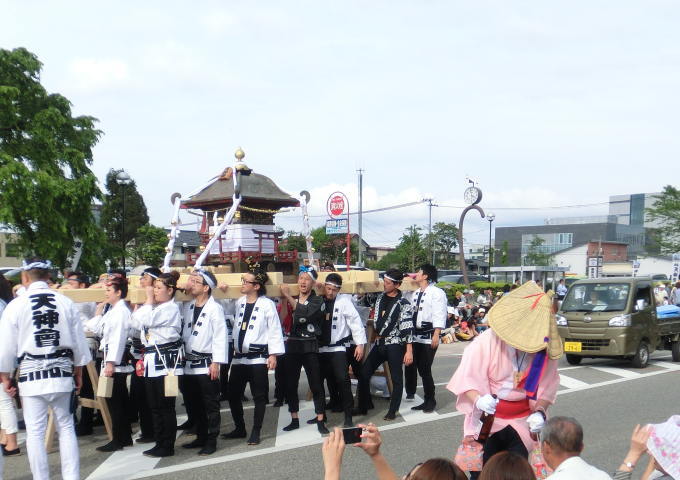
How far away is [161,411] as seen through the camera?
6855 millimetres

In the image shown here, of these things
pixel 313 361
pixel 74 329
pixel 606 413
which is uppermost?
pixel 74 329

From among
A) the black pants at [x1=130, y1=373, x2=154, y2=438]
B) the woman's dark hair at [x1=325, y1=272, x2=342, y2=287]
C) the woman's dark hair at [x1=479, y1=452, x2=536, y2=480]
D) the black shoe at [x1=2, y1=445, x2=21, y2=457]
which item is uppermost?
the woman's dark hair at [x1=325, y1=272, x2=342, y2=287]

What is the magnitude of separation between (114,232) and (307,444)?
4352cm

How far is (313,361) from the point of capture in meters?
7.84

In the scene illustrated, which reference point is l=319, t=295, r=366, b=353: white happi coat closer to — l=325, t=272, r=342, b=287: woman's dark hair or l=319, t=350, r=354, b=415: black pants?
l=319, t=350, r=354, b=415: black pants

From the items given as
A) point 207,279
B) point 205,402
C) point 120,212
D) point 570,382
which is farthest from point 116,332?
point 120,212

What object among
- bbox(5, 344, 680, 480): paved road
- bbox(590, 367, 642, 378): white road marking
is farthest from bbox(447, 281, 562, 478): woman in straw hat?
bbox(590, 367, 642, 378): white road marking

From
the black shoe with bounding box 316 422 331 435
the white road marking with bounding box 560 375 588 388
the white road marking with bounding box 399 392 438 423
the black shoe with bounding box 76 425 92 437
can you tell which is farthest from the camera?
the white road marking with bounding box 560 375 588 388

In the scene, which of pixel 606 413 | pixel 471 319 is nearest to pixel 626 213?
pixel 471 319

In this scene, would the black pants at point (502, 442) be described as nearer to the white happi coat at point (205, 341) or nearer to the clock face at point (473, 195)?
the white happi coat at point (205, 341)

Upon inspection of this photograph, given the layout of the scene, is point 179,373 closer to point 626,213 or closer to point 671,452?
point 671,452

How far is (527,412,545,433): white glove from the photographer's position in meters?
4.09

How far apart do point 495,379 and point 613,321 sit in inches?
393

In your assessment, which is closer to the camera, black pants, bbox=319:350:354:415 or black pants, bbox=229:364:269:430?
black pants, bbox=229:364:269:430
